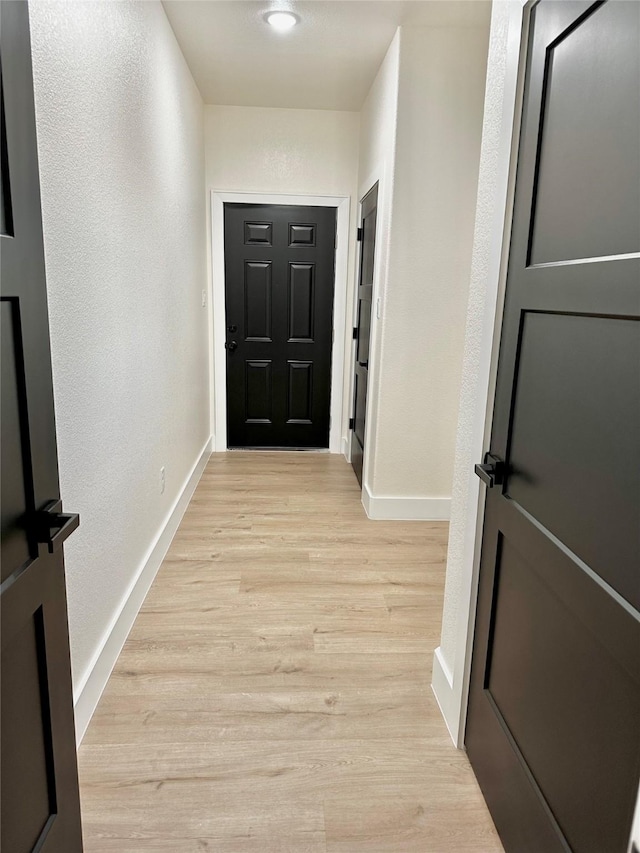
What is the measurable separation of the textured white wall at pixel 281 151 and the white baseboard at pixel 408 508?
2357 millimetres

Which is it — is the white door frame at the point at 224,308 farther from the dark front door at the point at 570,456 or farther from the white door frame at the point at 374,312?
the dark front door at the point at 570,456

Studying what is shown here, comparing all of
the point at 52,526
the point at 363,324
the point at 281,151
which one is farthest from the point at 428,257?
the point at 52,526

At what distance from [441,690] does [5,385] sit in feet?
5.36

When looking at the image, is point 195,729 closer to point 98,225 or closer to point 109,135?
point 98,225

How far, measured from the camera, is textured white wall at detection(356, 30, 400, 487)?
310 cm

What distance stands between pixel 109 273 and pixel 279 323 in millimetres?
2698

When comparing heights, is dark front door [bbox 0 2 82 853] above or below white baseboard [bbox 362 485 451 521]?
above

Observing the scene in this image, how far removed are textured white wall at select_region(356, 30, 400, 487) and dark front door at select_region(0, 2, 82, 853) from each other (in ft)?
7.92

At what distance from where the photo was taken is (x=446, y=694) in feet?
6.11

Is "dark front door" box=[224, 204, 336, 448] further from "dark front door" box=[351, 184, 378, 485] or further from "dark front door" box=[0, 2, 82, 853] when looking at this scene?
"dark front door" box=[0, 2, 82, 853]

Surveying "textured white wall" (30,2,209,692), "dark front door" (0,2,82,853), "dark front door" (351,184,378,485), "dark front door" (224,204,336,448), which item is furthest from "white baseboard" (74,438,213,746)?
"dark front door" (224,204,336,448)

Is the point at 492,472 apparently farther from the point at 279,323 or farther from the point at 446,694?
the point at 279,323

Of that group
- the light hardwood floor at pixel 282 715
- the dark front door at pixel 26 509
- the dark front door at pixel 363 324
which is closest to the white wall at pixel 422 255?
the dark front door at pixel 363 324

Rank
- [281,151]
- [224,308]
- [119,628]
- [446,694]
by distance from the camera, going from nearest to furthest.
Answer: [446,694]
[119,628]
[281,151]
[224,308]
